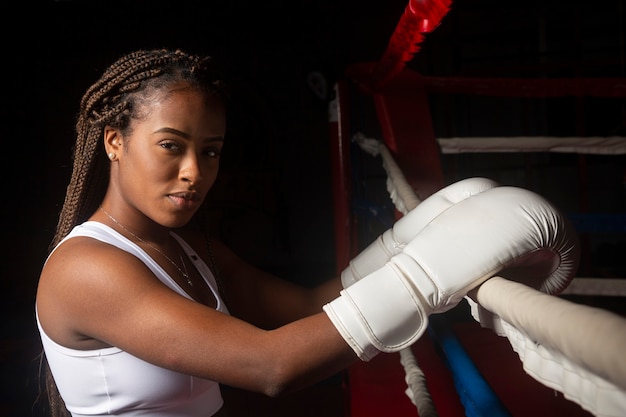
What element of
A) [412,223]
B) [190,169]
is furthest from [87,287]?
[412,223]

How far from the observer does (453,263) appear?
22.4 inches

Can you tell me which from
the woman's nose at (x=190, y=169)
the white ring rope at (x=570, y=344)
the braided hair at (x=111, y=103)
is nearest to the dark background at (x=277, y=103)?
the braided hair at (x=111, y=103)

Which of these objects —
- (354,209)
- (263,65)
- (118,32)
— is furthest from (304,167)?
(354,209)

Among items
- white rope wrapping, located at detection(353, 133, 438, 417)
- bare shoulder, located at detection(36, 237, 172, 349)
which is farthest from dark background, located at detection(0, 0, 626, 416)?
bare shoulder, located at detection(36, 237, 172, 349)

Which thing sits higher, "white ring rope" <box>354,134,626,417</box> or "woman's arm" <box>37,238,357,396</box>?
"white ring rope" <box>354,134,626,417</box>

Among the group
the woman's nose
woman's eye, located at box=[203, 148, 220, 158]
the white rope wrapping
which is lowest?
the white rope wrapping

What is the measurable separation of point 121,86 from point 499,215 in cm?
67

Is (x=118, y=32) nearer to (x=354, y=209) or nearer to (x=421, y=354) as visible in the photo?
(x=354, y=209)

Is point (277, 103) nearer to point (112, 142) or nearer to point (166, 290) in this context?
point (112, 142)

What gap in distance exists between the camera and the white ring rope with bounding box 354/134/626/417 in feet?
0.92

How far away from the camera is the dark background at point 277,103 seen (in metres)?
3.97

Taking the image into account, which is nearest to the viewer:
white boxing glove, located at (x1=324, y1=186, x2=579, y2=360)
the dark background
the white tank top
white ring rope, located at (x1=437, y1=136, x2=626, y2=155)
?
white boxing glove, located at (x1=324, y1=186, x2=579, y2=360)

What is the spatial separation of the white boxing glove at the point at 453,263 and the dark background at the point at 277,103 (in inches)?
124

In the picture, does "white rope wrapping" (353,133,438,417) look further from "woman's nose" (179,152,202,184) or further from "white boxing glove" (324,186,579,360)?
"woman's nose" (179,152,202,184)
